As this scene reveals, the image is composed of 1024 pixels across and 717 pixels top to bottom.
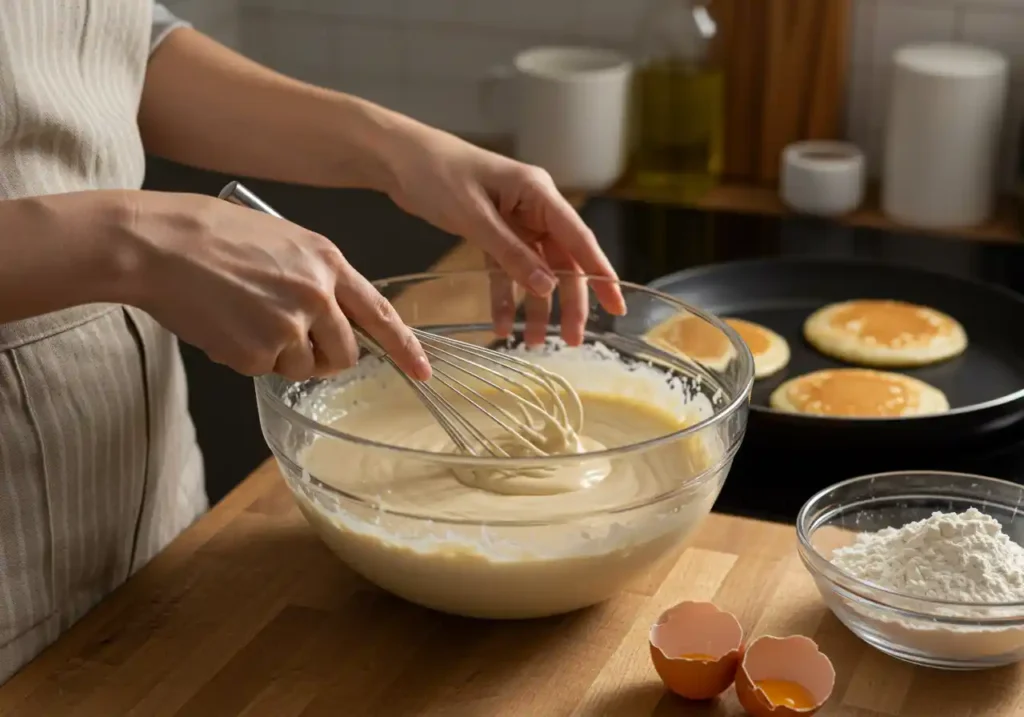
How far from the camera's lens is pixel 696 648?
842 millimetres

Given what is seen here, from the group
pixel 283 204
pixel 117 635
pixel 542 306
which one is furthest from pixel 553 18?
pixel 117 635

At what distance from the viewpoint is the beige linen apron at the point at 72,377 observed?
925 millimetres

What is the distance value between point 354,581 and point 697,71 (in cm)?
108

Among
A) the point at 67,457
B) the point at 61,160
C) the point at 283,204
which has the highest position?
the point at 61,160

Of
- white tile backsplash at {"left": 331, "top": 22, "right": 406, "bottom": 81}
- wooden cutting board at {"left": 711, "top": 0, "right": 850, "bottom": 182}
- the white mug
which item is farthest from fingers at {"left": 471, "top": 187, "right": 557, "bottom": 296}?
white tile backsplash at {"left": 331, "top": 22, "right": 406, "bottom": 81}

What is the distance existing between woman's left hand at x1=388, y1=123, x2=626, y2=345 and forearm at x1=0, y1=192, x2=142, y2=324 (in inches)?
13.3

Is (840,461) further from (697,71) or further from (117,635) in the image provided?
(697,71)

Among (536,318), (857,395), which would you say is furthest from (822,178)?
(536,318)

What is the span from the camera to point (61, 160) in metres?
0.96

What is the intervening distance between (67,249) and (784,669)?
495 millimetres

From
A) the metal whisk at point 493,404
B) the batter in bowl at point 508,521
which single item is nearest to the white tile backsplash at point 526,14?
the metal whisk at point 493,404

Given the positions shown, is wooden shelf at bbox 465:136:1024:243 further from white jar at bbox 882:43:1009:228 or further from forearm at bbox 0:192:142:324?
forearm at bbox 0:192:142:324

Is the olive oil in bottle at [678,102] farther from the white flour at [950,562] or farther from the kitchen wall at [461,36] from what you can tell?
the white flour at [950,562]

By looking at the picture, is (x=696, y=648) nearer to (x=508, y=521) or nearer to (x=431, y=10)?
(x=508, y=521)
